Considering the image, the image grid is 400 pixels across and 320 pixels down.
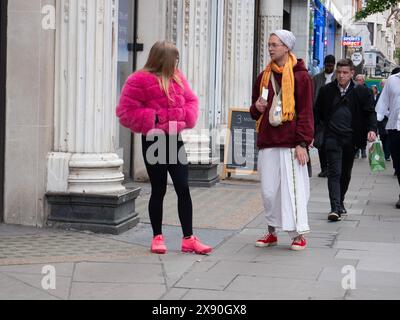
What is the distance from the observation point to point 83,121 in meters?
8.32

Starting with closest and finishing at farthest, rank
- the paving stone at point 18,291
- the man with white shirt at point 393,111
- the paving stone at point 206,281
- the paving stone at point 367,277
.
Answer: the paving stone at point 18,291
the paving stone at point 206,281
the paving stone at point 367,277
the man with white shirt at point 393,111

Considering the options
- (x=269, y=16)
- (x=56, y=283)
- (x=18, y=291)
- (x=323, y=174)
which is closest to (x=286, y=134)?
(x=56, y=283)

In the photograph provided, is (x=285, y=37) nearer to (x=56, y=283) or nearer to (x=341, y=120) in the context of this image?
(x=341, y=120)

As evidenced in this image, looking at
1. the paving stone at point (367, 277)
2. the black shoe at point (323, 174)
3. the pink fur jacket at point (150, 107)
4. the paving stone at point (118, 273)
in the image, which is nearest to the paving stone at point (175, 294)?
the paving stone at point (118, 273)

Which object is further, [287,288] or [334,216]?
[334,216]

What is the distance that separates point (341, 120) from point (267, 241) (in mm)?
2235

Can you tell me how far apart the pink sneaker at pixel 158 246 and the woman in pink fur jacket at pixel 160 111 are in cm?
41

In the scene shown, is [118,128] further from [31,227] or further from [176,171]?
[176,171]

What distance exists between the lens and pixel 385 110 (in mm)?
11250

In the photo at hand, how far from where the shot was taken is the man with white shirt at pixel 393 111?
1091 centimetres

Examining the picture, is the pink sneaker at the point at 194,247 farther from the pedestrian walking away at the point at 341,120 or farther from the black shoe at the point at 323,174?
the black shoe at the point at 323,174
